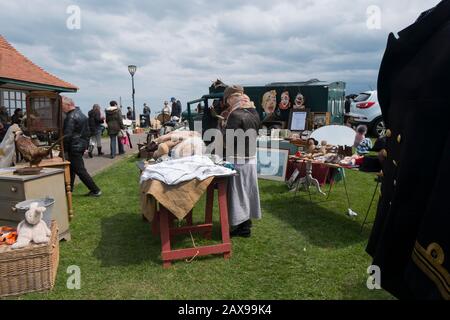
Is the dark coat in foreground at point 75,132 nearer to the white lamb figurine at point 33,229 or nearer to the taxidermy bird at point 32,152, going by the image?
the taxidermy bird at point 32,152

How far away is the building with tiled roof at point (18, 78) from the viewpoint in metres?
11.1

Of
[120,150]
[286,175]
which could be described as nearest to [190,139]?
[286,175]

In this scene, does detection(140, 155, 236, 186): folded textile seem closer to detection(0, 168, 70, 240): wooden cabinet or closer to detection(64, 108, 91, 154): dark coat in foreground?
detection(0, 168, 70, 240): wooden cabinet

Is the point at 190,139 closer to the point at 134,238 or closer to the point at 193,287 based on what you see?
the point at 134,238

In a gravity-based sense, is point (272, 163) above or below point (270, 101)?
below

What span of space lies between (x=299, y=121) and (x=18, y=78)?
8728 mm

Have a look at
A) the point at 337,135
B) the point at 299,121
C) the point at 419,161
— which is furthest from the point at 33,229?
the point at 299,121

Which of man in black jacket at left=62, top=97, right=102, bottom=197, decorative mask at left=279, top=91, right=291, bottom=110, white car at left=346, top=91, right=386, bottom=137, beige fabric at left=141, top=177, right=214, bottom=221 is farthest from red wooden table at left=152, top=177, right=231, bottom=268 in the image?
white car at left=346, top=91, right=386, bottom=137

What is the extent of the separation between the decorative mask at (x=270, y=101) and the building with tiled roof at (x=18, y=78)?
766cm

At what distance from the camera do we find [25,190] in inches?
138

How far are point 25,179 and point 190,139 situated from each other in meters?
1.77

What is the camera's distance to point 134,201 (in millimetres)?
5805

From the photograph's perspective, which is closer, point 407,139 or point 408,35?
point 407,139

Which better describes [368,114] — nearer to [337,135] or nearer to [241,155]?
[337,135]
